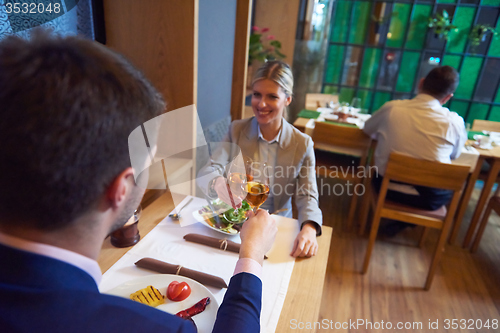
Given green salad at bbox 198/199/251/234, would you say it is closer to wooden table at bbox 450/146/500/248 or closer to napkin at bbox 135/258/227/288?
napkin at bbox 135/258/227/288

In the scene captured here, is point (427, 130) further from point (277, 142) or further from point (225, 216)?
point (225, 216)

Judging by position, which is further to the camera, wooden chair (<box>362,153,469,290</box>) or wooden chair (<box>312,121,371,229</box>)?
wooden chair (<box>312,121,371,229</box>)

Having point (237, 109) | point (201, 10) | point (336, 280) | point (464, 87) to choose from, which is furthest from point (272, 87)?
point (464, 87)

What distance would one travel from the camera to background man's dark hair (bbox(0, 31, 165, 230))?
39cm

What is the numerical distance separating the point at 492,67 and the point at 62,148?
5.57 meters

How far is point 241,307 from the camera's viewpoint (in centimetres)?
63

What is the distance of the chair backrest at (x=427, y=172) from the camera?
1798mm

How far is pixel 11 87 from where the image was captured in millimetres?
390

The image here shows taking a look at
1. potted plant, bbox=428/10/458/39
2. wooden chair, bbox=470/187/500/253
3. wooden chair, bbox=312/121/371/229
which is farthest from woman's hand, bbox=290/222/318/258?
potted plant, bbox=428/10/458/39

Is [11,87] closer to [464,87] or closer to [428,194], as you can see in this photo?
[428,194]

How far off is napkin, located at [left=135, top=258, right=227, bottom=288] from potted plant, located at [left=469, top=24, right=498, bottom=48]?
501 cm

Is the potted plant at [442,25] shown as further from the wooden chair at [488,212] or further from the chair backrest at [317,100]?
the wooden chair at [488,212]

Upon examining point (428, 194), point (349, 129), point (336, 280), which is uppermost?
point (349, 129)

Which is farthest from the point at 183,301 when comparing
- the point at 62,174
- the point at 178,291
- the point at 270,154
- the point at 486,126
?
the point at 486,126
